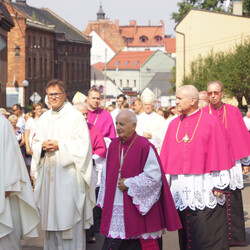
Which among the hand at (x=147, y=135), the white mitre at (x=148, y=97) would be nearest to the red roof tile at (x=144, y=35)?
the white mitre at (x=148, y=97)

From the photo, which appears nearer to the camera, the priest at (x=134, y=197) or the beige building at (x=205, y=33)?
the priest at (x=134, y=197)

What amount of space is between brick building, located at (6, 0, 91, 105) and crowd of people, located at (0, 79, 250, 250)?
36.7 metres

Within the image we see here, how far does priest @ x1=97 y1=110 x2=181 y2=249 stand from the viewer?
618cm

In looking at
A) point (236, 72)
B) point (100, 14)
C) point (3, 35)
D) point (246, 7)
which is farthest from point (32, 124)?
point (100, 14)

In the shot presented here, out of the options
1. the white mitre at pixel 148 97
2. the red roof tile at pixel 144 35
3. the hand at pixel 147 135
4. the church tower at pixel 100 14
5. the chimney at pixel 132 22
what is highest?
the church tower at pixel 100 14

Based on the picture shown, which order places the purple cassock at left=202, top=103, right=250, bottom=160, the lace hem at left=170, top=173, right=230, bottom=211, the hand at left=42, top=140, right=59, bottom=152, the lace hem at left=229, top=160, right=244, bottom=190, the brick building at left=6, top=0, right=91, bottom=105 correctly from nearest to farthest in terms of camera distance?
the lace hem at left=170, top=173, right=230, bottom=211, the hand at left=42, top=140, right=59, bottom=152, the lace hem at left=229, top=160, right=244, bottom=190, the purple cassock at left=202, top=103, right=250, bottom=160, the brick building at left=6, top=0, right=91, bottom=105

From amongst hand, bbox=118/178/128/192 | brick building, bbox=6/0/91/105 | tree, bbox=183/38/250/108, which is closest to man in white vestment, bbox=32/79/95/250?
hand, bbox=118/178/128/192

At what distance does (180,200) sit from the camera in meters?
7.05

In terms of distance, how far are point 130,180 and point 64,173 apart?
1.52 metres

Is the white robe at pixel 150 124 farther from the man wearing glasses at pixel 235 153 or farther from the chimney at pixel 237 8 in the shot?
the chimney at pixel 237 8

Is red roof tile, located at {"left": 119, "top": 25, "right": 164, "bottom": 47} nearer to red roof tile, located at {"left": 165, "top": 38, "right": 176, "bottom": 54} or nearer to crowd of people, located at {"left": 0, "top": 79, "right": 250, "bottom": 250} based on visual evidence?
red roof tile, located at {"left": 165, "top": 38, "right": 176, "bottom": 54}

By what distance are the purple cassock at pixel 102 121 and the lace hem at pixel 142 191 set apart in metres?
3.48

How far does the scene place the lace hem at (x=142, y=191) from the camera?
6.14 metres

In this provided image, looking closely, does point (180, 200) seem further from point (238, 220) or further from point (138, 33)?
point (138, 33)
